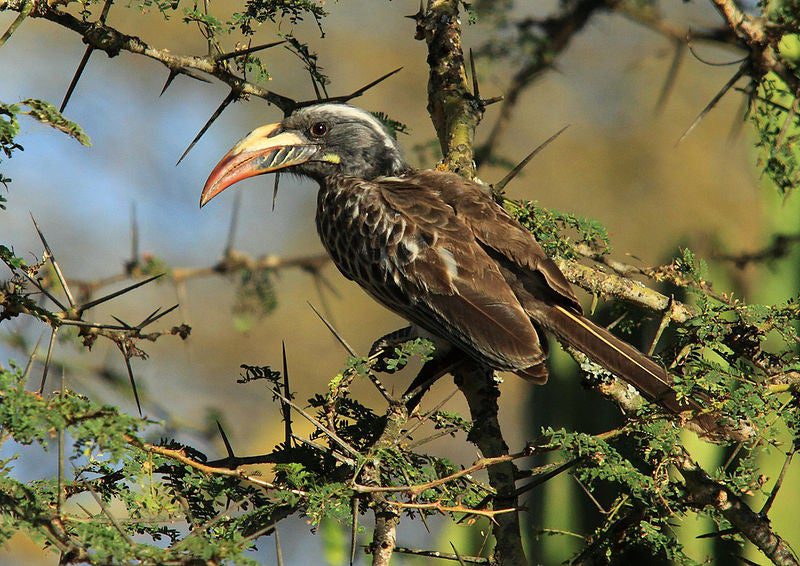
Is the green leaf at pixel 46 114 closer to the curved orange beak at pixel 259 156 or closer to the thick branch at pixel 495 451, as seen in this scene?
the thick branch at pixel 495 451

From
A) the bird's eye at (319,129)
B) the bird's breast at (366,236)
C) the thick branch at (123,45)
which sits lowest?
the bird's breast at (366,236)

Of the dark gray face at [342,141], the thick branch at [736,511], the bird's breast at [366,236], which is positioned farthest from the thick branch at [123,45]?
the thick branch at [736,511]

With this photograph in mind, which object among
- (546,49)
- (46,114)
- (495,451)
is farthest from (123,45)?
(546,49)

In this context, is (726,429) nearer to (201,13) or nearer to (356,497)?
(356,497)

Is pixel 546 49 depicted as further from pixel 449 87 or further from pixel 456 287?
pixel 456 287

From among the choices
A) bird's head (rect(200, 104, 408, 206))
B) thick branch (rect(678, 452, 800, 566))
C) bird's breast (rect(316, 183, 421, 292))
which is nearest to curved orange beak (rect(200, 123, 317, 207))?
bird's head (rect(200, 104, 408, 206))

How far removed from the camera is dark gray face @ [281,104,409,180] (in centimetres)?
466

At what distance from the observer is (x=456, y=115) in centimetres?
411

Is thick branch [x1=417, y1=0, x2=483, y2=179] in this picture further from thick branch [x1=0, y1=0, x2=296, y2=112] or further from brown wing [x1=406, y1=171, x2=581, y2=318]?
thick branch [x1=0, y1=0, x2=296, y2=112]

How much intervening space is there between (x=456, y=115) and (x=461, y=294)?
94 centimetres

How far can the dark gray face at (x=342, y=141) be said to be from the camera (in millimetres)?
4660

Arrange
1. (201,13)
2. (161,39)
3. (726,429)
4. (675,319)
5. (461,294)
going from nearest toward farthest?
1. (726,429)
2. (201,13)
3. (675,319)
4. (461,294)
5. (161,39)

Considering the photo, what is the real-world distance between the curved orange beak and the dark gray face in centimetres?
6

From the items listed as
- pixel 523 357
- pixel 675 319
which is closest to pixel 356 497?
pixel 523 357
